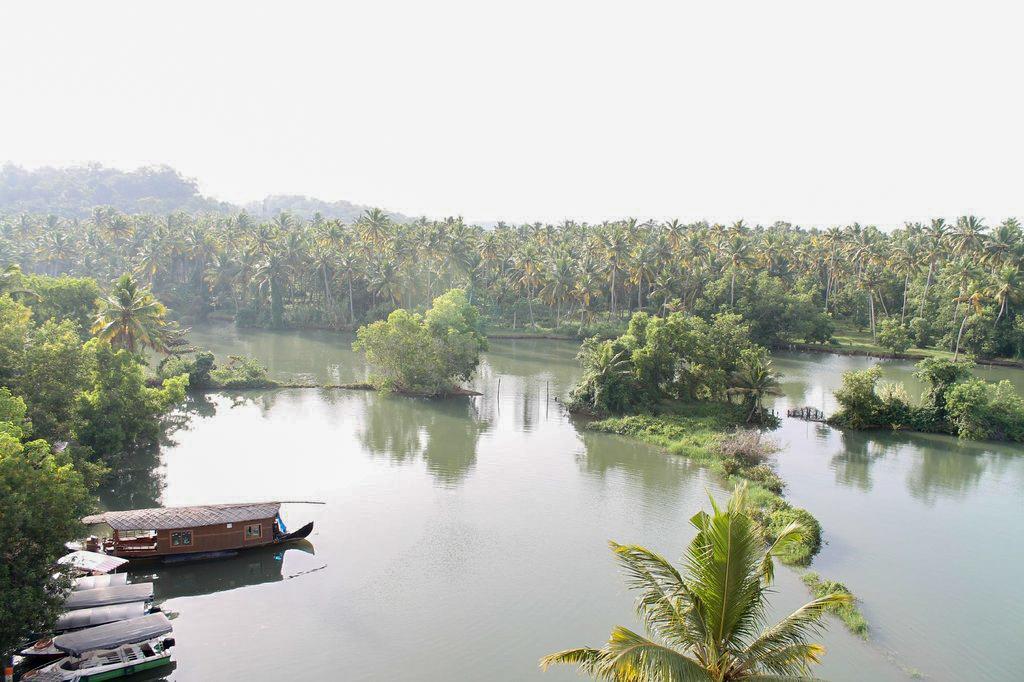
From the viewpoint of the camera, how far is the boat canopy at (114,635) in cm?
1636

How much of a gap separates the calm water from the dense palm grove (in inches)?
1222

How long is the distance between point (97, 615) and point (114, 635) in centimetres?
118

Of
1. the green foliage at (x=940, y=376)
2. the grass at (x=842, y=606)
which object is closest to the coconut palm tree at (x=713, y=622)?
the grass at (x=842, y=606)

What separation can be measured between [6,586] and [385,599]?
9104 mm

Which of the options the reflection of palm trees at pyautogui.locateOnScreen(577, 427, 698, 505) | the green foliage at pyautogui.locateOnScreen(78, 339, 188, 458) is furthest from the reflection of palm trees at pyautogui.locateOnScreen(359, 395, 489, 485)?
the green foliage at pyautogui.locateOnScreen(78, 339, 188, 458)

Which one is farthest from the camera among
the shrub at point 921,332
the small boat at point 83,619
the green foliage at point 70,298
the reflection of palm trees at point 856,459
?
the shrub at point 921,332

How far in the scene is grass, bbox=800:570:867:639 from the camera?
1912cm

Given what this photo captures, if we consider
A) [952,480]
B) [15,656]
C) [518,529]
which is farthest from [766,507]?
[15,656]

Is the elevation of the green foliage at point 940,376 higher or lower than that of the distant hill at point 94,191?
lower

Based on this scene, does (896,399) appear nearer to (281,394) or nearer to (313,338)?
(281,394)

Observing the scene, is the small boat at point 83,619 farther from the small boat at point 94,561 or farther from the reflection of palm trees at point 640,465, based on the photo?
the reflection of palm trees at point 640,465

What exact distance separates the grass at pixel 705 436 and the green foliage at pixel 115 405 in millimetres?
21502

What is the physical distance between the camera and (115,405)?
29781mm

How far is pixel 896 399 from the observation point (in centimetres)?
3947
